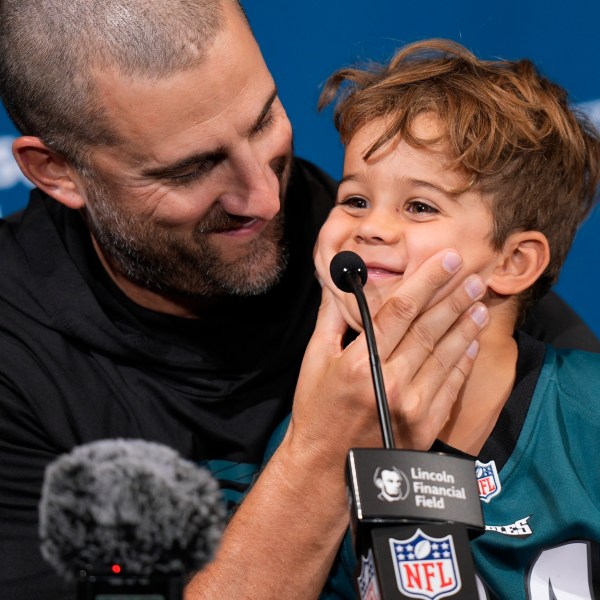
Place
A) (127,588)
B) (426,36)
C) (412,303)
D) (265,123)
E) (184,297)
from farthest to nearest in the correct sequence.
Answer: (426,36) → (184,297) → (265,123) → (412,303) → (127,588)

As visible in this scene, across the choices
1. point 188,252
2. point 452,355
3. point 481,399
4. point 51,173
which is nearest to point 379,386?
point 452,355

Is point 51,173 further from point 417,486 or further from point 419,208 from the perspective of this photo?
point 417,486

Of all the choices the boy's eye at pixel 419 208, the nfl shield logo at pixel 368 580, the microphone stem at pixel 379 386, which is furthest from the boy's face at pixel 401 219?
the nfl shield logo at pixel 368 580

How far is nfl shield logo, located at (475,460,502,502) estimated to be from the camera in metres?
1.08

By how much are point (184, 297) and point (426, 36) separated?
689mm

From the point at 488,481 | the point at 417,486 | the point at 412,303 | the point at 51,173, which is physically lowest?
the point at 488,481

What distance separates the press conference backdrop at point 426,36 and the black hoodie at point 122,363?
0.46m

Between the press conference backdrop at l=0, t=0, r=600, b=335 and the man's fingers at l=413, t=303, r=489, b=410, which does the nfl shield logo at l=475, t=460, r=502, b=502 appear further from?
the press conference backdrop at l=0, t=0, r=600, b=335

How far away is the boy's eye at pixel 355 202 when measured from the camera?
1.13 meters

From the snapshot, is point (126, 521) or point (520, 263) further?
point (520, 263)

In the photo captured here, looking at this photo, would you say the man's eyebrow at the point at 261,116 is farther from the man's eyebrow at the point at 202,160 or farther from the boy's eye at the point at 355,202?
the boy's eye at the point at 355,202

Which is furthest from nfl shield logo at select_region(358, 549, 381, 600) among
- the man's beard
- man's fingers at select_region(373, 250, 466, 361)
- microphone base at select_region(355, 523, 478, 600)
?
the man's beard

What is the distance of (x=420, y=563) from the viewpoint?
58cm

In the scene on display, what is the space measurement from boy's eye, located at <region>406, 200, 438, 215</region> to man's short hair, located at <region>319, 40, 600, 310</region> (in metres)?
0.05
